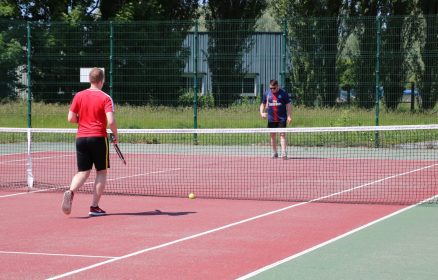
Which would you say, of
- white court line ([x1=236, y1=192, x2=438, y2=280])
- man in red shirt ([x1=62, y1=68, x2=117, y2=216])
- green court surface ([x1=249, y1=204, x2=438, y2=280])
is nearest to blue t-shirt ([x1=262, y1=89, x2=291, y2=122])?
white court line ([x1=236, y1=192, x2=438, y2=280])

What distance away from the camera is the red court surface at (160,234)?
7.02 metres

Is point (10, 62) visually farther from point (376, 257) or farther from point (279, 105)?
point (376, 257)

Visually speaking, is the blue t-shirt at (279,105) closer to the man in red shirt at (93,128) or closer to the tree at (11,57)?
the man in red shirt at (93,128)

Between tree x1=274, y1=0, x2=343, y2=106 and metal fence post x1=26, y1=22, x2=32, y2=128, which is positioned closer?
tree x1=274, y1=0, x2=343, y2=106

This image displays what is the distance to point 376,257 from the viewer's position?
7.35 meters

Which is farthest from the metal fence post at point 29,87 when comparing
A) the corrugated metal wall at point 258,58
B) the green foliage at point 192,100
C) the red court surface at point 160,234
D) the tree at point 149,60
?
the red court surface at point 160,234

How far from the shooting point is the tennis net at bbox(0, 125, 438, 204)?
40.4 ft

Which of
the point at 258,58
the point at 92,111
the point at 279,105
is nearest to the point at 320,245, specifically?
the point at 92,111

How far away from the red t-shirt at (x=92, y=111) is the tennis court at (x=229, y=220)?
994 millimetres

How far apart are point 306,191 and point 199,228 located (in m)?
3.57

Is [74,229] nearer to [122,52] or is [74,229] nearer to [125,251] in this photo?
[125,251]

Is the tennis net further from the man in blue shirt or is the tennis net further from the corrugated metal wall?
the corrugated metal wall

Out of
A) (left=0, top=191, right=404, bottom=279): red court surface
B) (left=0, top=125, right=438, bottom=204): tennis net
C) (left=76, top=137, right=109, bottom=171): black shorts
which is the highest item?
(left=76, top=137, right=109, bottom=171): black shorts

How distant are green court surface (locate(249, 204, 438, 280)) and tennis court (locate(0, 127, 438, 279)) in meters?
0.01
